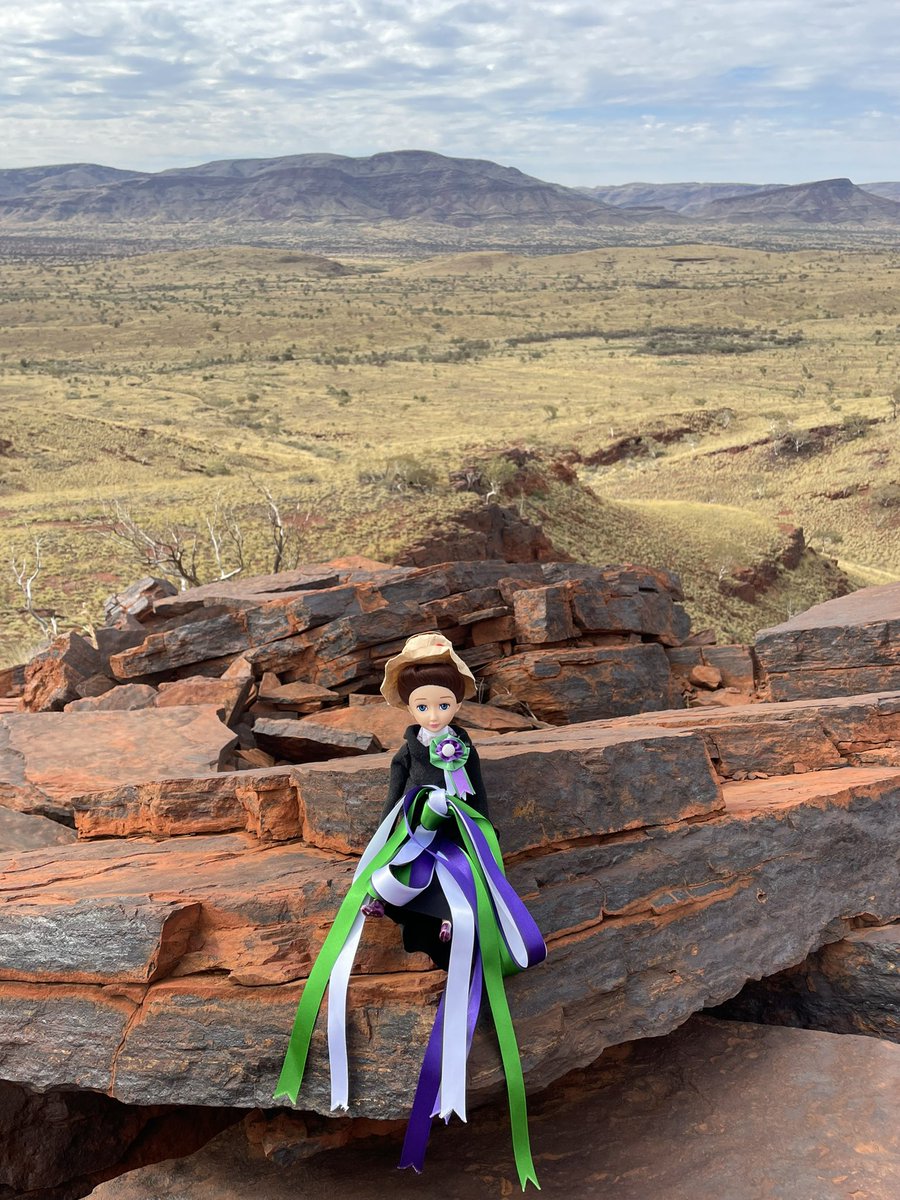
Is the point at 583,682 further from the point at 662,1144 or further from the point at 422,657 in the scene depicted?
the point at 422,657

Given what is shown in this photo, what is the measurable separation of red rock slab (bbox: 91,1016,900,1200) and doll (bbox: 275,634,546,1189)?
0.42 metres

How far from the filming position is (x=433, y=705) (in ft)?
16.6

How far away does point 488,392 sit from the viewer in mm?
56125

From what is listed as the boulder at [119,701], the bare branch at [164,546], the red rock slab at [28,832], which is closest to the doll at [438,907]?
the red rock slab at [28,832]

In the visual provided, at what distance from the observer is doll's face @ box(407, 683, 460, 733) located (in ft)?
16.6

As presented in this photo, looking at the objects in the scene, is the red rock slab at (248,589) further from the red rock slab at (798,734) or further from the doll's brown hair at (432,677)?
the doll's brown hair at (432,677)

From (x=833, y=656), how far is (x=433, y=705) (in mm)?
5561

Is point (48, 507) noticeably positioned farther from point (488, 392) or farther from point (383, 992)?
point (488, 392)

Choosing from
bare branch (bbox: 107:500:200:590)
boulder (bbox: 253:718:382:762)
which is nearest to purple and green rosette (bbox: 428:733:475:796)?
boulder (bbox: 253:718:382:762)

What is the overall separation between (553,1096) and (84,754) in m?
4.30

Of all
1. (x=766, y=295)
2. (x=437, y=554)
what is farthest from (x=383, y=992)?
(x=766, y=295)

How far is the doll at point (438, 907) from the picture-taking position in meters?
4.69

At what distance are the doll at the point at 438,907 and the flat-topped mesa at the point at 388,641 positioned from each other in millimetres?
4891

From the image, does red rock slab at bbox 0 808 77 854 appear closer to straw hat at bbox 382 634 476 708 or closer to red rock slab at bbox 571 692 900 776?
straw hat at bbox 382 634 476 708
